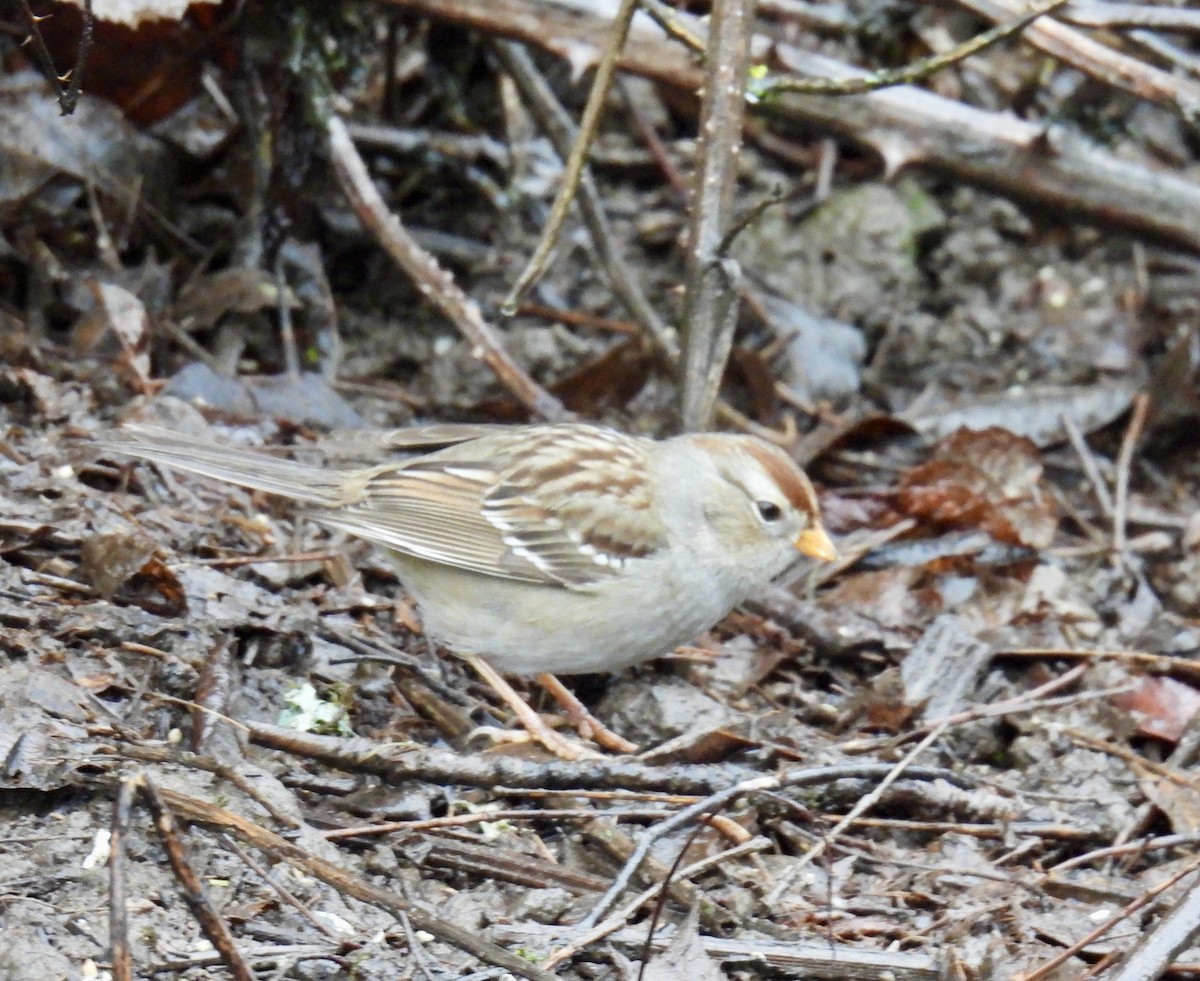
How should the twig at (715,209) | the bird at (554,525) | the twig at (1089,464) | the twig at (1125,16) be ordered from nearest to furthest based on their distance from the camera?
the bird at (554,525) → the twig at (715,209) → the twig at (1125,16) → the twig at (1089,464)

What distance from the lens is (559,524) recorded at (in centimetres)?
427

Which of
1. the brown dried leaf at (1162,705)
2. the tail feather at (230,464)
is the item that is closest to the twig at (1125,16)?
the brown dried leaf at (1162,705)

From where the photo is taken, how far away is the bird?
409 centimetres

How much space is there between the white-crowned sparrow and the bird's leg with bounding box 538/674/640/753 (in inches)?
5.4

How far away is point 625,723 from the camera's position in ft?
14.0

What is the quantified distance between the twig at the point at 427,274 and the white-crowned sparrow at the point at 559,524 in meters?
0.72

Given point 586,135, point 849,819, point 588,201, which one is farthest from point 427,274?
point 849,819

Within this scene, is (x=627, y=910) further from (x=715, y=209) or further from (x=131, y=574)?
A: (x=715, y=209)

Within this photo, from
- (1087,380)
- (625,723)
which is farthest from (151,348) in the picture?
(1087,380)

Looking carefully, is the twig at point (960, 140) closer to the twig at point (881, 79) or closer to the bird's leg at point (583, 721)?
the twig at point (881, 79)

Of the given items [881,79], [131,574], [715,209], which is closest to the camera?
[131,574]

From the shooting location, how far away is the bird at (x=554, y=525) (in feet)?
13.4

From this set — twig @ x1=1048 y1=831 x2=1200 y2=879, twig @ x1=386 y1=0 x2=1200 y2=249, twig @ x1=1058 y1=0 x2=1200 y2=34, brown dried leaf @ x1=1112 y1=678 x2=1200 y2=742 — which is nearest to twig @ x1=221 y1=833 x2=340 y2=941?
twig @ x1=1048 y1=831 x2=1200 y2=879

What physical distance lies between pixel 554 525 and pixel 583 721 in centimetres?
53
